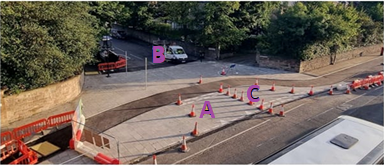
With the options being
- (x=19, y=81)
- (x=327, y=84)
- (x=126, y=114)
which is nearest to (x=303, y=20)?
(x=327, y=84)

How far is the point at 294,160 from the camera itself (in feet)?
24.0

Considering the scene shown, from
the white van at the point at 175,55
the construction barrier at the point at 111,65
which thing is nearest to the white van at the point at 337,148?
the construction barrier at the point at 111,65

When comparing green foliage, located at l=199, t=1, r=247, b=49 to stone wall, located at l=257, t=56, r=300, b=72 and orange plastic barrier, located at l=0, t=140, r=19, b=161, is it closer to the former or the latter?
stone wall, located at l=257, t=56, r=300, b=72

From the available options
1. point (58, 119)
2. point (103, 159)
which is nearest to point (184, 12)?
point (58, 119)

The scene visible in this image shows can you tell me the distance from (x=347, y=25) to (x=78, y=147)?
23661 millimetres

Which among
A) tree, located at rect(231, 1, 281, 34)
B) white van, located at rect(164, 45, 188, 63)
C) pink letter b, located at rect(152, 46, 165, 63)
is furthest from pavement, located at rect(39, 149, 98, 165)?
tree, located at rect(231, 1, 281, 34)

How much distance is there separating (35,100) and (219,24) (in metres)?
16.8

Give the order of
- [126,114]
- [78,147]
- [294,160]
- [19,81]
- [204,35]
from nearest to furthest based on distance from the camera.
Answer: [294,160] < [78,147] < [19,81] < [126,114] < [204,35]

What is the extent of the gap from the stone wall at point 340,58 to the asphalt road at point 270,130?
5838mm

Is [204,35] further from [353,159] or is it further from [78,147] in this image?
[353,159]

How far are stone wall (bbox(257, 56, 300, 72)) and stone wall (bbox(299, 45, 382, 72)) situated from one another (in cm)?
57

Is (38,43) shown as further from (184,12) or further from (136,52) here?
(136,52)

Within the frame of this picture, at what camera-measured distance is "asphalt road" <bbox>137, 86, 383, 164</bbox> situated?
11281mm

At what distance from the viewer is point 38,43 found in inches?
542
